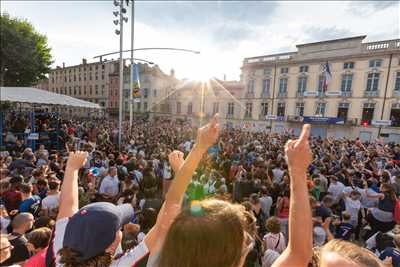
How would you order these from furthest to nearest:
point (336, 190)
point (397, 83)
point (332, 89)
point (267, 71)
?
point (267, 71), point (332, 89), point (397, 83), point (336, 190)

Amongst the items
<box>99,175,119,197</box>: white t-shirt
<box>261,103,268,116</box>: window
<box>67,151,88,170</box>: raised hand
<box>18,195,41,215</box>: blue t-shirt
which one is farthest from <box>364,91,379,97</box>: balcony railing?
<box>67,151,88,170</box>: raised hand

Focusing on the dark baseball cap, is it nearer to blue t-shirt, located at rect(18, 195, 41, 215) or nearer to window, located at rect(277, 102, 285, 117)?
blue t-shirt, located at rect(18, 195, 41, 215)

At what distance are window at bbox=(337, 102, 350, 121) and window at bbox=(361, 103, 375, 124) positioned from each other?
201 cm

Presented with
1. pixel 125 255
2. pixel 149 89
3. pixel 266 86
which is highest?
pixel 266 86

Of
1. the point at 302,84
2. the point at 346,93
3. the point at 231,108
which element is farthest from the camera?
the point at 231,108

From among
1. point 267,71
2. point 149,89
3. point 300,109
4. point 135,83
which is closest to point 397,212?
point 135,83

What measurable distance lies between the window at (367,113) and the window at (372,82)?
2129 mm

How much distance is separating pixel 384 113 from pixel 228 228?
38330mm

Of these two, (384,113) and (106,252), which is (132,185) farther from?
(384,113)

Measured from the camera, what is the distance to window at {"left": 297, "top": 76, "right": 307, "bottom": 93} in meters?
36.2

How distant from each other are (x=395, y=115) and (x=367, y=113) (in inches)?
119

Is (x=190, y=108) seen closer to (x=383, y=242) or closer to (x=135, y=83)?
(x=135, y=83)

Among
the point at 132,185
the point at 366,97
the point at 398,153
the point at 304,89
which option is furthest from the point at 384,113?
the point at 132,185

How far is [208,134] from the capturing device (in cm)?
156
